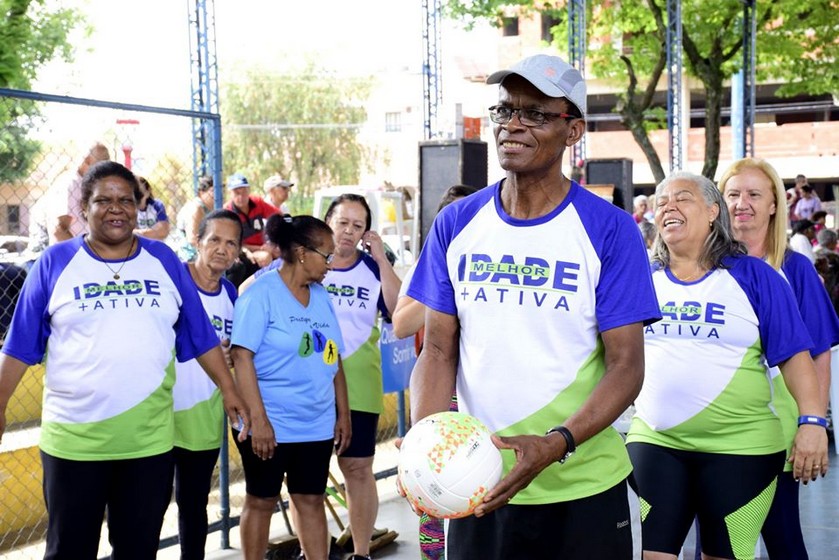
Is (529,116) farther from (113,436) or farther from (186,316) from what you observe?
(113,436)

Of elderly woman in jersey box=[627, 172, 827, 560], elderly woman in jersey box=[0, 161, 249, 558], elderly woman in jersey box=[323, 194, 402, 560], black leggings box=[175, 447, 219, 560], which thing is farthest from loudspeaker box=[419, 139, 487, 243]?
elderly woman in jersey box=[627, 172, 827, 560]

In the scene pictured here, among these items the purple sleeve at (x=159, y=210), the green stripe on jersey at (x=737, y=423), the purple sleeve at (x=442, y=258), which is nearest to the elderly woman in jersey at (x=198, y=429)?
the green stripe on jersey at (x=737, y=423)

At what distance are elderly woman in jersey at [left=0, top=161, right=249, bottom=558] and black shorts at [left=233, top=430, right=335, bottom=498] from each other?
0.96 metres

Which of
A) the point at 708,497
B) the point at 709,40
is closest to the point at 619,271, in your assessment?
the point at 708,497

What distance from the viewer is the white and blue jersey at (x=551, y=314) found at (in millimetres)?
3076

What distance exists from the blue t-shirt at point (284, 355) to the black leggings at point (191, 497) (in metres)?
0.41

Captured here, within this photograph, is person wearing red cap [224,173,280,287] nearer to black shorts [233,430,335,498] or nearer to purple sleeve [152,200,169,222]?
purple sleeve [152,200,169,222]

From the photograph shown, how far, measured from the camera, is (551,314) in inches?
121

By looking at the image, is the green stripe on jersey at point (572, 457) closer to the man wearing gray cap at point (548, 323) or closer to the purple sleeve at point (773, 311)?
the man wearing gray cap at point (548, 323)

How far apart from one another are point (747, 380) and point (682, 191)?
0.82m

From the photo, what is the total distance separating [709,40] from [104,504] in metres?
23.5

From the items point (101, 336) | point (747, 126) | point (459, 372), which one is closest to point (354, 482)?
point (101, 336)

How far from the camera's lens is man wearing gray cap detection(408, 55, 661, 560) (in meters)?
3.07

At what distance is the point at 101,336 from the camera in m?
4.69
